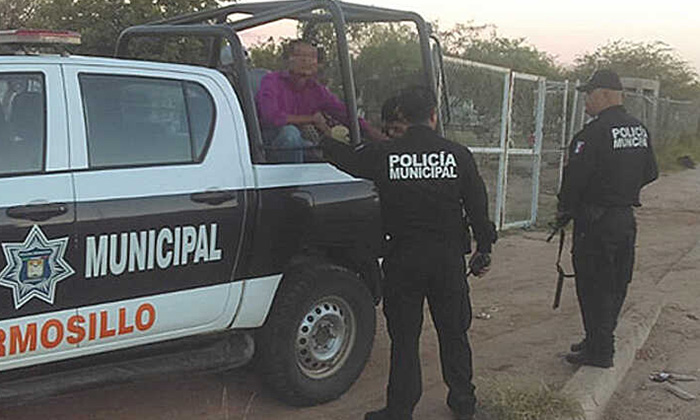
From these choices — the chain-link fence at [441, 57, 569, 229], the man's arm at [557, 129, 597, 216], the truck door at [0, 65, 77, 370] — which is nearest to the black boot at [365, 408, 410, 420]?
the truck door at [0, 65, 77, 370]

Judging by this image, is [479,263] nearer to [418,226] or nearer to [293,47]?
[418,226]

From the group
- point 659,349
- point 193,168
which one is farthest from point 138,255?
point 659,349

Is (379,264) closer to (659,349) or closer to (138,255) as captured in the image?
(138,255)

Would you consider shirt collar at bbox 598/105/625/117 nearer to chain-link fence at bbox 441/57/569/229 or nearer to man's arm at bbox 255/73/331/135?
man's arm at bbox 255/73/331/135

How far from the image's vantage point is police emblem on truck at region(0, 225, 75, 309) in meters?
3.43

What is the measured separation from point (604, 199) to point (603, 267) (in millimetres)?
462

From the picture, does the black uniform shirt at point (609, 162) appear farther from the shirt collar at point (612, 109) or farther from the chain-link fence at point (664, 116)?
the chain-link fence at point (664, 116)

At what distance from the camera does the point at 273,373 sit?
4555mm

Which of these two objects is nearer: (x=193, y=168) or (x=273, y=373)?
(x=193, y=168)

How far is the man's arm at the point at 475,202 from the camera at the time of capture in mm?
4184

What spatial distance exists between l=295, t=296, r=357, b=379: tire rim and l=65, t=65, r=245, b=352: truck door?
549 millimetres

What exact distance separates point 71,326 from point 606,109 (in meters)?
3.63

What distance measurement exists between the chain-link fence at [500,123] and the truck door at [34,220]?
672cm

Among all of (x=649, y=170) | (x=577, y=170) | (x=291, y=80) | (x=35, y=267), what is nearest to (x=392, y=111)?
(x=291, y=80)
